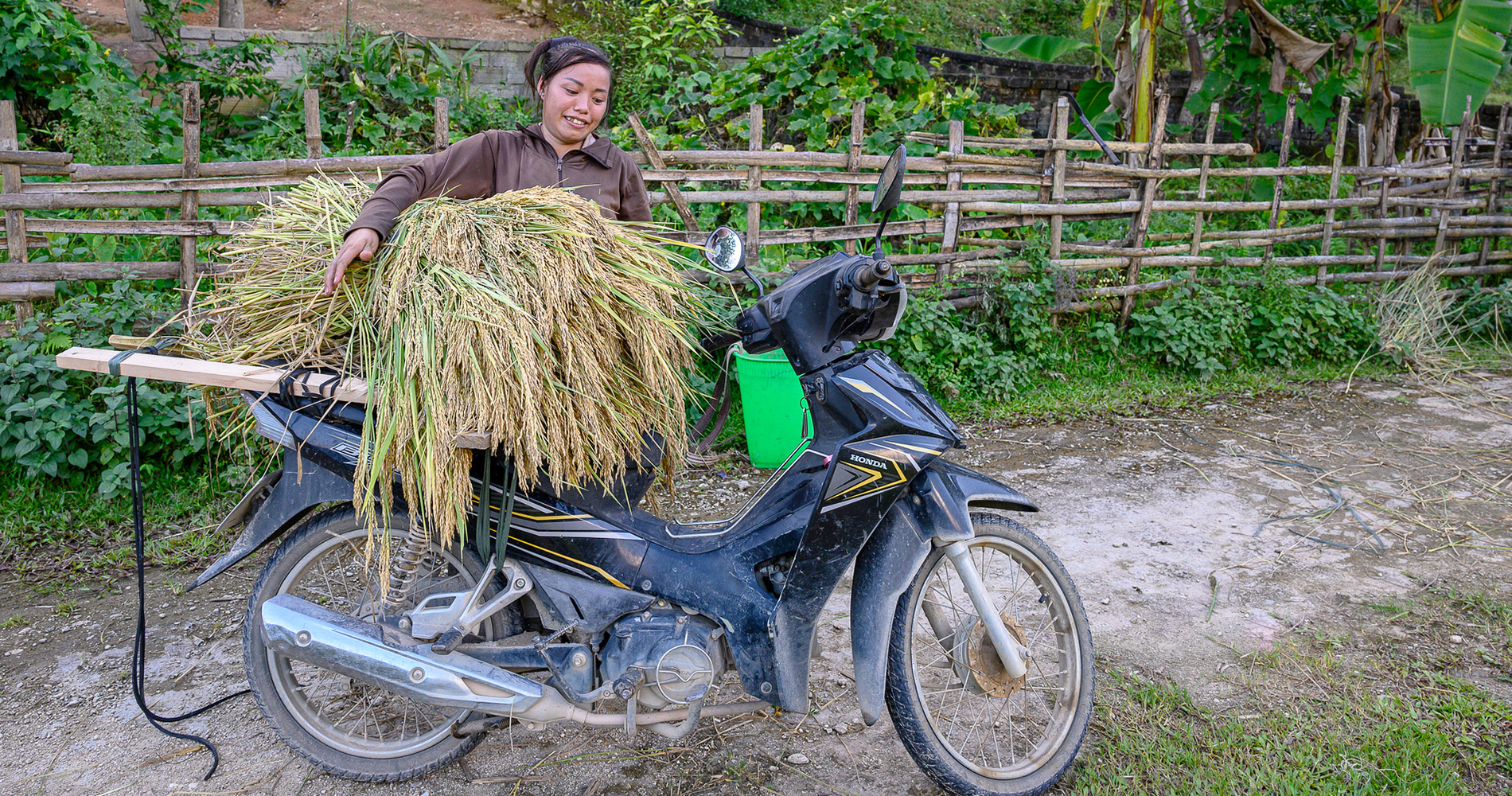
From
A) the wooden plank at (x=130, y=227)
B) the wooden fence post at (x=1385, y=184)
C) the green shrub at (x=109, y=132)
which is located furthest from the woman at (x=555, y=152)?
the wooden fence post at (x=1385, y=184)

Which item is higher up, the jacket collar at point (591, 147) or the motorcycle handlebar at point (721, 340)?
the jacket collar at point (591, 147)

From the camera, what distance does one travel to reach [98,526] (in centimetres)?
357

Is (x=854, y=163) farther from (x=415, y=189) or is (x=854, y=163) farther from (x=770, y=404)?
(x=415, y=189)

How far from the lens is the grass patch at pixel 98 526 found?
10.9ft

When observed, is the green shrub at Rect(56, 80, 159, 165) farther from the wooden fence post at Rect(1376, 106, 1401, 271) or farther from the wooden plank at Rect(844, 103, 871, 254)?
the wooden fence post at Rect(1376, 106, 1401, 271)

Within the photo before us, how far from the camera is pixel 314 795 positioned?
2.22 meters

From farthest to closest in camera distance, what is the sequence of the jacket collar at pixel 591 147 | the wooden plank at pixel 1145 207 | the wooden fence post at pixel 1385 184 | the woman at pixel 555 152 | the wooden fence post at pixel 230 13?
→ 1. the wooden fence post at pixel 230 13
2. the wooden fence post at pixel 1385 184
3. the wooden plank at pixel 1145 207
4. the jacket collar at pixel 591 147
5. the woman at pixel 555 152

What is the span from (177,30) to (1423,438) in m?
8.67

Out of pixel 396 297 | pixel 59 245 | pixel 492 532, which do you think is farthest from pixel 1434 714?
pixel 59 245

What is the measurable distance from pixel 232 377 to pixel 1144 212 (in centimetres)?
586

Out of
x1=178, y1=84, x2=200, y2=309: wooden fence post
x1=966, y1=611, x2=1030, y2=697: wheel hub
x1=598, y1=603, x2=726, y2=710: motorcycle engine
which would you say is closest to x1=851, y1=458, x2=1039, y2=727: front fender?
x1=966, y1=611, x2=1030, y2=697: wheel hub

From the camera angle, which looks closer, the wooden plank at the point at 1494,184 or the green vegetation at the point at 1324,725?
the green vegetation at the point at 1324,725

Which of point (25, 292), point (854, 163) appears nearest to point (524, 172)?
point (25, 292)

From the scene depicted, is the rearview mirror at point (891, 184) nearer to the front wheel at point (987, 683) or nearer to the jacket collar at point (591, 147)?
the front wheel at point (987, 683)
